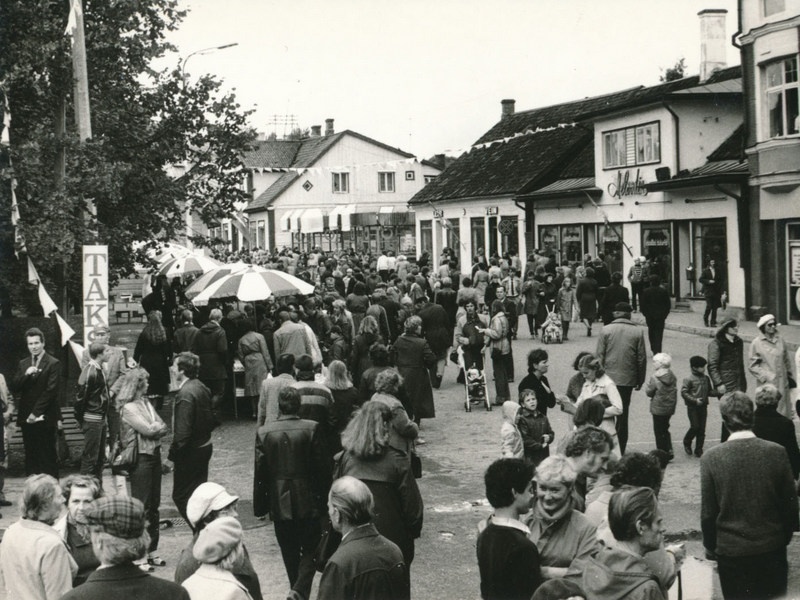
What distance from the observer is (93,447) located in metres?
10.7

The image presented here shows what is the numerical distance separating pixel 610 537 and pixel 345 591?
129cm

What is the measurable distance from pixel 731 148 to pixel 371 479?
25.9 meters

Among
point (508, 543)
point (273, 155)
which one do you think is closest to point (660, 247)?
point (508, 543)

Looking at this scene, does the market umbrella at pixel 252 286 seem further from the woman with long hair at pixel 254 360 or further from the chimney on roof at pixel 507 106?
the chimney on roof at pixel 507 106

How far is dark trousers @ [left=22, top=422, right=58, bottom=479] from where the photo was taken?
37.5ft

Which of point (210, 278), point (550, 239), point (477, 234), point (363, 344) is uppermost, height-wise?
point (477, 234)

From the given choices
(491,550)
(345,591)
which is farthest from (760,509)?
(345,591)

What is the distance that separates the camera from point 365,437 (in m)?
6.77

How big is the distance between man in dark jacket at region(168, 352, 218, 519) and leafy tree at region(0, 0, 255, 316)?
5597 mm

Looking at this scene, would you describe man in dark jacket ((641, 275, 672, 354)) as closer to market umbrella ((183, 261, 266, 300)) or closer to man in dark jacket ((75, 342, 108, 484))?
market umbrella ((183, 261, 266, 300))

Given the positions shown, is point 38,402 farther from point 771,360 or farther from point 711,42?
point 711,42

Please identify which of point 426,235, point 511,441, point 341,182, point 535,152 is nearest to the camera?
point 511,441

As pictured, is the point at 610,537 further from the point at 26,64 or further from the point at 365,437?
the point at 26,64

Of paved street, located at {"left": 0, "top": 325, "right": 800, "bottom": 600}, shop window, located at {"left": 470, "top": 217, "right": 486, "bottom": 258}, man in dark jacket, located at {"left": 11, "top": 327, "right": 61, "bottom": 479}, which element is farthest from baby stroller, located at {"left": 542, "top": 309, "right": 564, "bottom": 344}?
shop window, located at {"left": 470, "top": 217, "right": 486, "bottom": 258}
